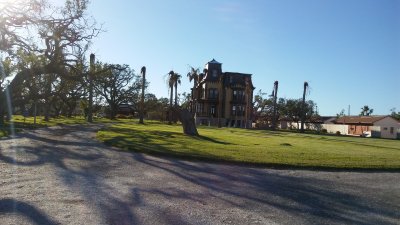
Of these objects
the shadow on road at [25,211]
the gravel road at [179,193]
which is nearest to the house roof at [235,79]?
the gravel road at [179,193]

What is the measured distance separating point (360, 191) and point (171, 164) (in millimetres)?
5901

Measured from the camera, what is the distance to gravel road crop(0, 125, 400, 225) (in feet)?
24.7

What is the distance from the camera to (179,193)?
31.3 ft

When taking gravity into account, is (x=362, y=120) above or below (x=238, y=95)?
below

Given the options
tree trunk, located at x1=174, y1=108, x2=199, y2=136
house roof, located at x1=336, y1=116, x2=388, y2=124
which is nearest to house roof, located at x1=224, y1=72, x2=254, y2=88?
house roof, located at x1=336, y1=116, x2=388, y2=124

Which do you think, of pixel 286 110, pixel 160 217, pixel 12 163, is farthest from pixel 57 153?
pixel 286 110

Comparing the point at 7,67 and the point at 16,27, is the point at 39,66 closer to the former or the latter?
the point at 16,27

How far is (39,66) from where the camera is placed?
33.2m

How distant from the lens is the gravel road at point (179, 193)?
24.7 feet

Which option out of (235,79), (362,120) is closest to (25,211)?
(235,79)

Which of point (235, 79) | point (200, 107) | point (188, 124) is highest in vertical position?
point (235, 79)

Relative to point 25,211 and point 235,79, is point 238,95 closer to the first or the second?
point 235,79

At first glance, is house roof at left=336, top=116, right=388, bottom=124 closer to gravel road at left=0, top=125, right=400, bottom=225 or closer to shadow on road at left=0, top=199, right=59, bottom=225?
gravel road at left=0, top=125, right=400, bottom=225

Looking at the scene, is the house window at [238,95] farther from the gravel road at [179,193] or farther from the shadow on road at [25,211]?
the shadow on road at [25,211]
